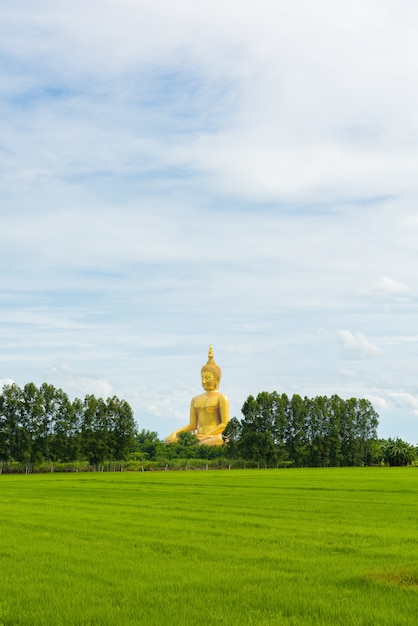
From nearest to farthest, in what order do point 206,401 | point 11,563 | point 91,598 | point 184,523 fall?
point 91,598 < point 11,563 < point 184,523 < point 206,401

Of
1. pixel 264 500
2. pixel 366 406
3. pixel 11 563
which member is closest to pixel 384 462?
pixel 366 406

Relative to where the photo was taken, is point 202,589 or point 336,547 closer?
point 202,589

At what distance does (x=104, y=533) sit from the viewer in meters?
19.4

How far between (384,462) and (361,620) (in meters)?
89.6

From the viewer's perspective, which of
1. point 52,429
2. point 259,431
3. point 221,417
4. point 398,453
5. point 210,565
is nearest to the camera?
point 210,565

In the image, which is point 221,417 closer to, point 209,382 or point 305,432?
point 209,382

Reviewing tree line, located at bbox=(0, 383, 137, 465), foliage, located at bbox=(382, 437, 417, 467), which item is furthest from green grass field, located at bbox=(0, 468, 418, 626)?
foliage, located at bbox=(382, 437, 417, 467)

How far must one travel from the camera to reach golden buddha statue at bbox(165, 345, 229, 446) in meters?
103

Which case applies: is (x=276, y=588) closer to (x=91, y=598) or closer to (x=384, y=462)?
(x=91, y=598)

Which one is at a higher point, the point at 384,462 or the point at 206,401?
the point at 206,401

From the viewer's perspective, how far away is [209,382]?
353ft

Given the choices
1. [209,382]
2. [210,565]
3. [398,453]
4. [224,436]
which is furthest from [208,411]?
[210,565]

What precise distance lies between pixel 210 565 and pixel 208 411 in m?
91.2

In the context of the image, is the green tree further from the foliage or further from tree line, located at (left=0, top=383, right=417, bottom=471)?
the foliage
